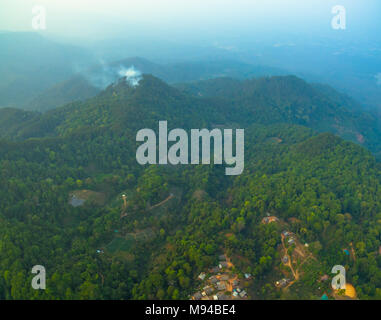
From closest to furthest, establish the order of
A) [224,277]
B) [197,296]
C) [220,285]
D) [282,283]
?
[197,296] < [220,285] < [224,277] < [282,283]

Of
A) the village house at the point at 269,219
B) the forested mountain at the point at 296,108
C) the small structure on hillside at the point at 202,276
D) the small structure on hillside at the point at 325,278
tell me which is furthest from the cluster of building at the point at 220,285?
the forested mountain at the point at 296,108

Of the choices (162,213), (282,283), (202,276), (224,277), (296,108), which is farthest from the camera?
(296,108)

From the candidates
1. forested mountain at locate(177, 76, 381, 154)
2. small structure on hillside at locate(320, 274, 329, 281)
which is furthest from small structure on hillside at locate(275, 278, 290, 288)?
forested mountain at locate(177, 76, 381, 154)

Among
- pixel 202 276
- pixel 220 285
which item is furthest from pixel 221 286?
pixel 202 276

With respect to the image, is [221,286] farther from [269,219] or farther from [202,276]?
[269,219]

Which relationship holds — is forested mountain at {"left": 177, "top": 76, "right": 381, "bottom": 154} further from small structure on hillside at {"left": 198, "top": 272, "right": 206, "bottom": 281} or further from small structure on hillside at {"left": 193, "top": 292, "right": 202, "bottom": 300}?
small structure on hillside at {"left": 193, "top": 292, "right": 202, "bottom": 300}

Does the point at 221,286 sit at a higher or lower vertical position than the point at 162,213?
lower

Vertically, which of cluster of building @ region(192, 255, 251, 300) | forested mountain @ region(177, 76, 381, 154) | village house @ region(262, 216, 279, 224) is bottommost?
cluster of building @ region(192, 255, 251, 300)

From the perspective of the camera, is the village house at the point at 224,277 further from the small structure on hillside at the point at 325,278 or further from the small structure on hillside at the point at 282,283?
the small structure on hillside at the point at 325,278
